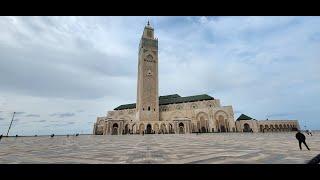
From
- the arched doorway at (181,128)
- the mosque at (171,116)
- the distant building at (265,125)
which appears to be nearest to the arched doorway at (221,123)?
the mosque at (171,116)

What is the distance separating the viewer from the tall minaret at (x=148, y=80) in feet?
183

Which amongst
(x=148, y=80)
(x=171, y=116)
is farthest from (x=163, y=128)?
(x=148, y=80)

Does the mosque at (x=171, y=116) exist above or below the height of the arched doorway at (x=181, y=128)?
above

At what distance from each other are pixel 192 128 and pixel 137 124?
1371 cm

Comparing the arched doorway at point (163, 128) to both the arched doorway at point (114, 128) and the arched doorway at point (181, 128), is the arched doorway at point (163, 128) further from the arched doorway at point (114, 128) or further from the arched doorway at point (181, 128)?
the arched doorway at point (114, 128)

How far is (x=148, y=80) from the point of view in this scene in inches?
2291

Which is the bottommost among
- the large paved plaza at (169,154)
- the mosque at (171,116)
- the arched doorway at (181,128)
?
the large paved plaza at (169,154)

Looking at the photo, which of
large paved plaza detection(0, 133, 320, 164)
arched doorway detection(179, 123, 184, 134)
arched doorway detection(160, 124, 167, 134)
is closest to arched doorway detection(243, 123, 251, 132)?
arched doorway detection(179, 123, 184, 134)

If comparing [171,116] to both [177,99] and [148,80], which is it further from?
[148,80]
